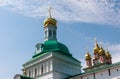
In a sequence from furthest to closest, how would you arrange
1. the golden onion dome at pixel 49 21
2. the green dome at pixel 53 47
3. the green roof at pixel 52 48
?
the golden onion dome at pixel 49 21 → the green dome at pixel 53 47 → the green roof at pixel 52 48

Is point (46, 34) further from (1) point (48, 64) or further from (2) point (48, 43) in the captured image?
(1) point (48, 64)

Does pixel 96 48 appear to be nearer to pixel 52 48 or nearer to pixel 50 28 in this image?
pixel 50 28

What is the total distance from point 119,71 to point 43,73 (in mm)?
10595

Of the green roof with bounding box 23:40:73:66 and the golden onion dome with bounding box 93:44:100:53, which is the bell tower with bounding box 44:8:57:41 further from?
the golden onion dome with bounding box 93:44:100:53

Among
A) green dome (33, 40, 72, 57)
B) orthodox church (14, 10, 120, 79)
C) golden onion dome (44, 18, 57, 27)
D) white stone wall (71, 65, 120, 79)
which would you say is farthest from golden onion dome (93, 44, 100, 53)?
white stone wall (71, 65, 120, 79)

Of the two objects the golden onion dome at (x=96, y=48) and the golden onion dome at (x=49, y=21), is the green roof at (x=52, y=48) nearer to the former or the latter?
the golden onion dome at (x=49, y=21)

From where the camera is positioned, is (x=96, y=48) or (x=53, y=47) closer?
(x=53, y=47)

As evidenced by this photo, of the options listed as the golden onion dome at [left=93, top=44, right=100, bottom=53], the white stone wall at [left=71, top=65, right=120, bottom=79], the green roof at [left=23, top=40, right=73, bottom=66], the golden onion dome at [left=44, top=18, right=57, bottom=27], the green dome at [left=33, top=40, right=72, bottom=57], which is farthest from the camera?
the golden onion dome at [left=93, top=44, right=100, bottom=53]

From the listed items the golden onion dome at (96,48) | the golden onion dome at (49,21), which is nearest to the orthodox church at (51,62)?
the golden onion dome at (49,21)

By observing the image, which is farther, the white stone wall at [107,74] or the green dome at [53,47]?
the green dome at [53,47]

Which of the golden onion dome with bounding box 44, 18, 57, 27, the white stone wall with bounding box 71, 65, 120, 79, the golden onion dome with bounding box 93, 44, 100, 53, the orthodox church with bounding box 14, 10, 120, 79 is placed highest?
the golden onion dome with bounding box 44, 18, 57, 27

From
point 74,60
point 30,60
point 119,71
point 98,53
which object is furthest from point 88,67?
point 119,71

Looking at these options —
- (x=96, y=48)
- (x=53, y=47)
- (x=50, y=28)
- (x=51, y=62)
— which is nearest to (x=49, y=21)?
(x=50, y=28)

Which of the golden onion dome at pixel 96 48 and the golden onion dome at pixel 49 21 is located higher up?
the golden onion dome at pixel 49 21
